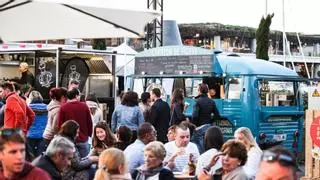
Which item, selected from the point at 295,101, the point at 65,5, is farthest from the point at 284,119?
the point at 65,5

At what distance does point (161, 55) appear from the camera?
1415 centimetres

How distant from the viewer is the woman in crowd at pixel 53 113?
9602 millimetres

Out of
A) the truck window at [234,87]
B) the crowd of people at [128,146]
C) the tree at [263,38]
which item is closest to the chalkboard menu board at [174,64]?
the truck window at [234,87]

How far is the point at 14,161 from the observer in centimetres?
407

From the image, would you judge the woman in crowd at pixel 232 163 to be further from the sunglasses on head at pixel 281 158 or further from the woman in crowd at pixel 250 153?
the sunglasses on head at pixel 281 158

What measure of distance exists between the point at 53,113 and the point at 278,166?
23.0ft

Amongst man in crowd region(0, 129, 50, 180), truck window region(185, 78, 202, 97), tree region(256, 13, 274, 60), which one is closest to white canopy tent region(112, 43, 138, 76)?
truck window region(185, 78, 202, 97)

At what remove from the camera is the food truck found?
15.1m

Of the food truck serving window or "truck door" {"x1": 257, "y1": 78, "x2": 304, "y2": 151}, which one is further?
the food truck serving window

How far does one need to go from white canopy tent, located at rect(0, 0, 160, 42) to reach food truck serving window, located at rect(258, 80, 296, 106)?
301 inches

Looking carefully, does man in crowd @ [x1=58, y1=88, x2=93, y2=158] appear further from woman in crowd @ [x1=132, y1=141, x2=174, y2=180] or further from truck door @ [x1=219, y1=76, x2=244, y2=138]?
truck door @ [x1=219, y1=76, x2=244, y2=138]

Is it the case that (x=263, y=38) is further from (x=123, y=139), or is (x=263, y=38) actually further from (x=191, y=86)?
(x=123, y=139)

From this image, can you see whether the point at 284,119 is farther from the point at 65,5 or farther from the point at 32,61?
the point at 65,5

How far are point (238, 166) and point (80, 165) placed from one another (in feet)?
7.30
